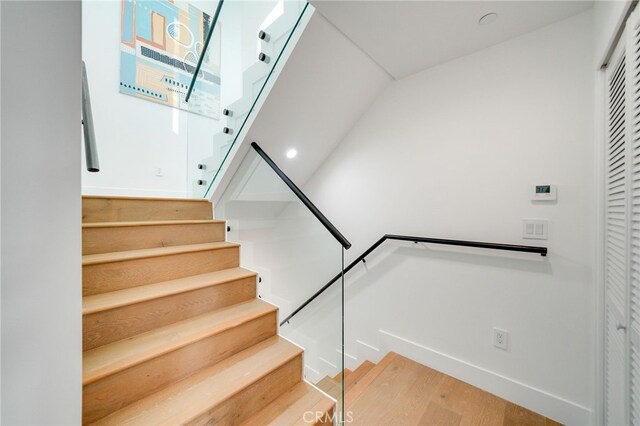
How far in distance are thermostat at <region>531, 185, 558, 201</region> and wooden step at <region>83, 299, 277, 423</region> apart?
1.85m

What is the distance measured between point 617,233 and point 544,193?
1.49ft

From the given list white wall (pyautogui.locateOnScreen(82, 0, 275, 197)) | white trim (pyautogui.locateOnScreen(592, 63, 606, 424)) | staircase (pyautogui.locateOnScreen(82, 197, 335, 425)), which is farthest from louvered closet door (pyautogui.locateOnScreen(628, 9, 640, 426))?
white wall (pyautogui.locateOnScreen(82, 0, 275, 197))

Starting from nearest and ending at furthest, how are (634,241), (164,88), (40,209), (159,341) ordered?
(40,209), (634,241), (159,341), (164,88)

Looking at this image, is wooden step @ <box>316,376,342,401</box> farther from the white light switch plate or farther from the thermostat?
the thermostat

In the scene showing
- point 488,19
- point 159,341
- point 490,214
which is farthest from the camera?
point 490,214

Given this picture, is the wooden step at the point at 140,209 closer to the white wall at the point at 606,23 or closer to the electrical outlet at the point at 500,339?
the electrical outlet at the point at 500,339

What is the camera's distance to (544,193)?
1573 mm

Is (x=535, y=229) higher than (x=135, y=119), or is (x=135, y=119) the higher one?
(x=135, y=119)

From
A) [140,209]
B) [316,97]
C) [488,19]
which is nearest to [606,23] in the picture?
[488,19]

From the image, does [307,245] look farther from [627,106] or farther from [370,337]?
[627,106]

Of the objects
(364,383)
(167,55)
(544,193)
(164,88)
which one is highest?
(167,55)

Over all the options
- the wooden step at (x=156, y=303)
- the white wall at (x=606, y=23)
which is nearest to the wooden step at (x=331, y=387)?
the wooden step at (x=156, y=303)

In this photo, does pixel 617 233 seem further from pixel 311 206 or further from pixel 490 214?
pixel 311 206

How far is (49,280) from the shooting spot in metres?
0.60
